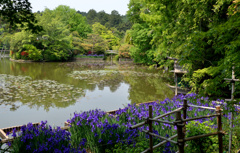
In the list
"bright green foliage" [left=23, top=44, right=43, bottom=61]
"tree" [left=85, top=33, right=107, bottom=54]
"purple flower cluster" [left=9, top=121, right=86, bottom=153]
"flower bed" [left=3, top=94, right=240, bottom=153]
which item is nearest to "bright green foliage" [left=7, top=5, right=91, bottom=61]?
"bright green foliage" [left=23, top=44, right=43, bottom=61]

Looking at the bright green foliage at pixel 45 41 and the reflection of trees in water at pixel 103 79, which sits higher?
the bright green foliage at pixel 45 41

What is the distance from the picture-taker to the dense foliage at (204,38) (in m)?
2.36

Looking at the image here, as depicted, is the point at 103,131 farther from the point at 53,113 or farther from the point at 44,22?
the point at 44,22

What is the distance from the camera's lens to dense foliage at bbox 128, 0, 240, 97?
2363 millimetres

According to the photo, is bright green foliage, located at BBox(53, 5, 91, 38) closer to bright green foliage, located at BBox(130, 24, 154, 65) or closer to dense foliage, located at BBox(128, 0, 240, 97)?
bright green foliage, located at BBox(130, 24, 154, 65)

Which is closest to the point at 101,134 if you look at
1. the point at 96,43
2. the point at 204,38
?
the point at 204,38

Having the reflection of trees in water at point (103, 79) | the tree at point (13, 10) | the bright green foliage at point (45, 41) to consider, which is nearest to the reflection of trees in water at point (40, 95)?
the reflection of trees in water at point (103, 79)

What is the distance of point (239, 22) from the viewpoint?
208cm

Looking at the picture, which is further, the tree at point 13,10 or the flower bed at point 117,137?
the flower bed at point 117,137

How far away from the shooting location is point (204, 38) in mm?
5758

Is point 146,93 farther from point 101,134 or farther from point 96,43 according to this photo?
point 96,43

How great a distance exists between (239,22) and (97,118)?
2.91 meters

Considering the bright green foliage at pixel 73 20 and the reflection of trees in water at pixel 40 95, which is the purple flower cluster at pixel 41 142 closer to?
the reflection of trees in water at pixel 40 95

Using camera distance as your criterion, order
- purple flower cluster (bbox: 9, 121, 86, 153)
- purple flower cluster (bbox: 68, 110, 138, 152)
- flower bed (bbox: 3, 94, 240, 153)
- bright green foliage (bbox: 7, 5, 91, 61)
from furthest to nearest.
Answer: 1. bright green foliage (bbox: 7, 5, 91, 61)
2. purple flower cluster (bbox: 68, 110, 138, 152)
3. flower bed (bbox: 3, 94, 240, 153)
4. purple flower cluster (bbox: 9, 121, 86, 153)
